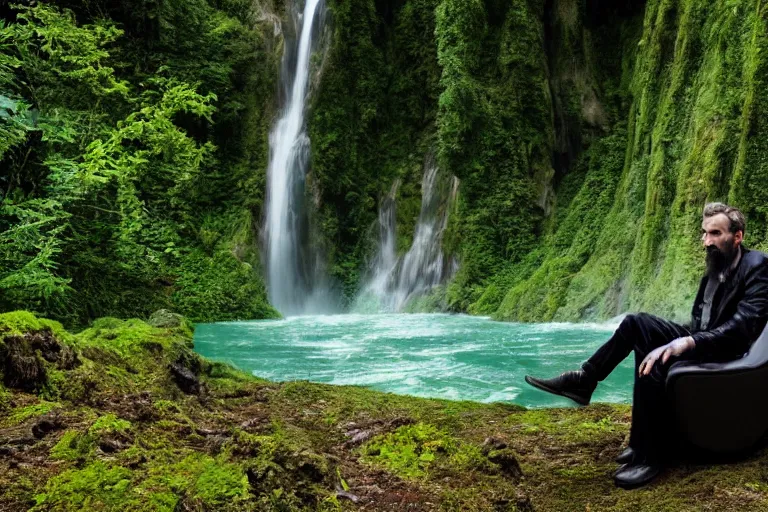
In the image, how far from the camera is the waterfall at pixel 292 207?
78.5 ft

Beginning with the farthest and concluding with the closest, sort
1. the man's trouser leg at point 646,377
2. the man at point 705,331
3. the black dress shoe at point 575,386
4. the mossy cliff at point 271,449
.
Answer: the black dress shoe at point 575,386, the man's trouser leg at point 646,377, the man at point 705,331, the mossy cliff at point 271,449

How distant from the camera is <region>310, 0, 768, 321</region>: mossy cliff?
39.2 feet

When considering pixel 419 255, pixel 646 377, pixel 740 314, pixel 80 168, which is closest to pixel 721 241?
pixel 740 314

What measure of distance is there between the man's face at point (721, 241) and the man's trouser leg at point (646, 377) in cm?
41

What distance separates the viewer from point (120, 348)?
4895mm

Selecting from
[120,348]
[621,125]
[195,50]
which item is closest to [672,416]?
[120,348]

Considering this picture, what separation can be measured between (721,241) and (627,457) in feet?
4.12

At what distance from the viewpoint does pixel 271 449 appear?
2.68 meters

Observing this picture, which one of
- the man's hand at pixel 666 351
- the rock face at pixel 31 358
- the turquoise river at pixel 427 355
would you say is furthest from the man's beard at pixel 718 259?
the rock face at pixel 31 358

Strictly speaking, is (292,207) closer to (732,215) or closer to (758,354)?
(732,215)

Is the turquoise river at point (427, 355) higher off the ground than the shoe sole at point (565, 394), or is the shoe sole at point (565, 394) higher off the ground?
the shoe sole at point (565, 394)

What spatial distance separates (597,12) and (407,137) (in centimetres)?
929

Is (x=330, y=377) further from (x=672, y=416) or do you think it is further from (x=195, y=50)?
(x=195, y=50)

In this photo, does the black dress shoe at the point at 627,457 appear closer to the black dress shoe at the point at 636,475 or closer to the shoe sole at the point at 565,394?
the black dress shoe at the point at 636,475
